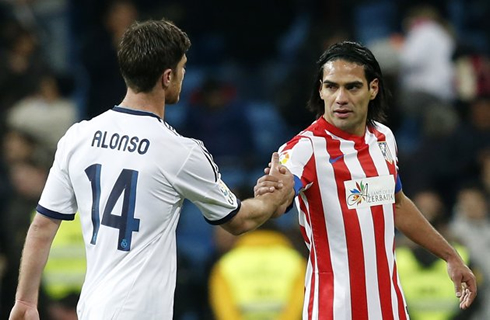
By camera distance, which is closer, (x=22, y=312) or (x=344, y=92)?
Result: (x=22, y=312)

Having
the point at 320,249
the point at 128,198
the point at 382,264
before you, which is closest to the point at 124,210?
the point at 128,198

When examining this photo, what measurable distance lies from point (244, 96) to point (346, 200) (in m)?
6.97

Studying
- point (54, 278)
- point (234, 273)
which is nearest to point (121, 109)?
point (234, 273)

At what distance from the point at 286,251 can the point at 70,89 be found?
4.46 meters

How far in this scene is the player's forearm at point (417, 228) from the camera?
18.3 feet

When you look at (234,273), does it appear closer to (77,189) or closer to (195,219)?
(195,219)

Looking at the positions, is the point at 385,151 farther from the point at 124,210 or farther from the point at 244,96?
the point at 244,96

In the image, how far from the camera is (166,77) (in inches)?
188

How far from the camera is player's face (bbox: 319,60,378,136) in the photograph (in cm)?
525

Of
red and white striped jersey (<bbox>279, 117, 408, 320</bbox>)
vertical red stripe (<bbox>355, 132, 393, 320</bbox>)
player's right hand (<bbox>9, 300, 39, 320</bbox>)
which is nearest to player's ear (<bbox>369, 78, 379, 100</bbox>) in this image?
red and white striped jersey (<bbox>279, 117, 408, 320</bbox>)

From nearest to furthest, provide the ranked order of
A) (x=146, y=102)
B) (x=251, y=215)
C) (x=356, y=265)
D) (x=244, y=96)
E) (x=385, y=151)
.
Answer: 1. (x=146, y=102)
2. (x=251, y=215)
3. (x=356, y=265)
4. (x=385, y=151)
5. (x=244, y=96)

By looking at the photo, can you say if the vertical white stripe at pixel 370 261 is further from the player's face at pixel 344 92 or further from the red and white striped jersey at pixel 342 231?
the player's face at pixel 344 92

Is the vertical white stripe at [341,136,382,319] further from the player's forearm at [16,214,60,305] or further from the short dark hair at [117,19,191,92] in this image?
the player's forearm at [16,214,60,305]

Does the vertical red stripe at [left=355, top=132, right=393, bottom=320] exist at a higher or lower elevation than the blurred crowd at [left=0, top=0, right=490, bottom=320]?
lower
